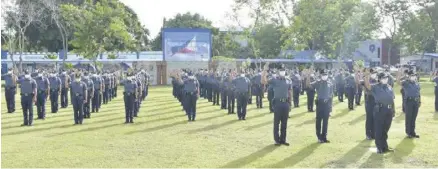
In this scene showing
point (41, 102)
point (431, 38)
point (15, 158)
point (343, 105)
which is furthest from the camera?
point (431, 38)

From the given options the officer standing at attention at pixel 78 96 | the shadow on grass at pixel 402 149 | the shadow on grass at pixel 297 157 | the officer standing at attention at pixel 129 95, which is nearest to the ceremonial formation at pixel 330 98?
the shadow on grass at pixel 402 149

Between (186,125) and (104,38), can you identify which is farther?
(104,38)

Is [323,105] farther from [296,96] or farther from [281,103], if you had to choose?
[296,96]

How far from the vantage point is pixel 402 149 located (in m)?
12.5

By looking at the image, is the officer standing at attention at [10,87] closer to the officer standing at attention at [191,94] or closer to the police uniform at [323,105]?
the officer standing at attention at [191,94]

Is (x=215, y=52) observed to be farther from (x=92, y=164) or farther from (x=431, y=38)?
(x=92, y=164)

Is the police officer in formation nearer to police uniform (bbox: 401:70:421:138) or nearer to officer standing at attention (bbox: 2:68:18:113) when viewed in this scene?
police uniform (bbox: 401:70:421:138)

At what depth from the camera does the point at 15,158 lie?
38.4 ft

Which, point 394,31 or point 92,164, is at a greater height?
point 394,31

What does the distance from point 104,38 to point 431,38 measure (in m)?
37.5

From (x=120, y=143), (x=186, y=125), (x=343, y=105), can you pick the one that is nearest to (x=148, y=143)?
(x=120, y=143)

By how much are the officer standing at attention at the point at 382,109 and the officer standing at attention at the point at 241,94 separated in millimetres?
7586

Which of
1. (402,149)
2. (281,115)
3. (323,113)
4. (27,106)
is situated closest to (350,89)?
(323,113)

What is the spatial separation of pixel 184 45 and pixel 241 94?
1122 inches
